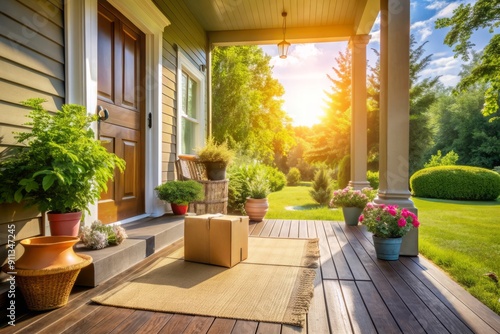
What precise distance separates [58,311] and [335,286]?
1.57 m

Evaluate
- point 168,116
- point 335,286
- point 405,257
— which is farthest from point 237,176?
point 335,286

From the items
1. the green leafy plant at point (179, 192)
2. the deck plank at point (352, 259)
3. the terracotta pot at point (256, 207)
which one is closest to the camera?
the deck plank at point (352, 259)

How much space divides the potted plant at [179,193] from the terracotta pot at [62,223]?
1536 mm

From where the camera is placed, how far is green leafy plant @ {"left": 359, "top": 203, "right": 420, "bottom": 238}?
8.62ft

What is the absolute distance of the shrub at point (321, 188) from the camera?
26.9 feet

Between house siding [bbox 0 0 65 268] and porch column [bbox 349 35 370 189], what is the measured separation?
420cm

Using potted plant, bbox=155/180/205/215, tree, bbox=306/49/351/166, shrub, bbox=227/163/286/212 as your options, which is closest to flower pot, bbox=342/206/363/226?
shrub, bbox=227/163/286/212

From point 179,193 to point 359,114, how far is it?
3226 mm

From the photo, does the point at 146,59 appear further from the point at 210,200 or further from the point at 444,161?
the point at 444,161

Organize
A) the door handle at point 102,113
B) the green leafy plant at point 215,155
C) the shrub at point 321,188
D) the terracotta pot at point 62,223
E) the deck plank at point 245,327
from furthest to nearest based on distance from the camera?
1. the shrub at point 321,188
2. the green leafy plant at point 215,155
3. the door handle at point 102,113
4. the terracotta pot at point 62,223
5. the deck plank at point 245,327

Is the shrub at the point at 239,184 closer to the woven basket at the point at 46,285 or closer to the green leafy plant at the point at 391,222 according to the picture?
the green leafy plant at the point at 391,222

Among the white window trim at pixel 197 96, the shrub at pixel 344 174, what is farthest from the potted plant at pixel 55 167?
the shrub at pixel 344 174

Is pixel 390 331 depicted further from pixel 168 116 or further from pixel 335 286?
pixel 168 116

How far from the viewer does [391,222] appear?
2645 mm
